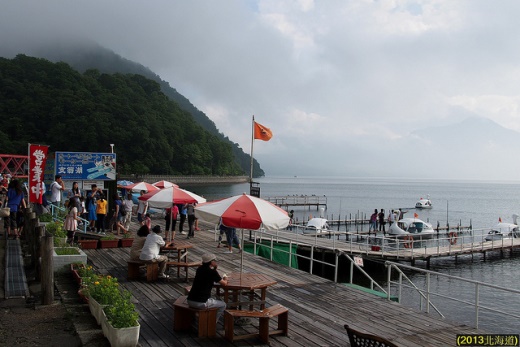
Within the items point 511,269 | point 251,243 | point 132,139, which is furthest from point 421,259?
point 132,139

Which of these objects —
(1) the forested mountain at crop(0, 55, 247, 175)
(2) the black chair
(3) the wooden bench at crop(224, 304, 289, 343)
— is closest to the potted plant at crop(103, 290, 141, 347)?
(3) the wooden bench at crop(224, 304, 289, 343)

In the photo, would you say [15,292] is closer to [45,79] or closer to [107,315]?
[107,315]

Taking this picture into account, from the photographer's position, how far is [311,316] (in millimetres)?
8008

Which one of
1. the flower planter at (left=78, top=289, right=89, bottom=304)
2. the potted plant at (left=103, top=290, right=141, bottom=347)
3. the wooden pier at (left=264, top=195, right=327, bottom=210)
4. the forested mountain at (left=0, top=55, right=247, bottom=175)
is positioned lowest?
the wooden pier at (left=264, top=195, right=327, bottom=210)

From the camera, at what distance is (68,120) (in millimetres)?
93875

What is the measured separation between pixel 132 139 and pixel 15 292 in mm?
105006

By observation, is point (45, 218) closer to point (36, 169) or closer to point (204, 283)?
point (36, 169)

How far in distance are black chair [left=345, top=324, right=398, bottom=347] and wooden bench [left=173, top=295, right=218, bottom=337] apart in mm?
2731

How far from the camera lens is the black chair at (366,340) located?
4.08 metres

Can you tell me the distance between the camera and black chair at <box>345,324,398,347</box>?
13.4 ft

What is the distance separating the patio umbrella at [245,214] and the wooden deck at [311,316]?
174cm

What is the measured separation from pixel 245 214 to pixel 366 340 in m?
3.73

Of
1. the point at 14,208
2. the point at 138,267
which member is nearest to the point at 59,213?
the point at 14,208

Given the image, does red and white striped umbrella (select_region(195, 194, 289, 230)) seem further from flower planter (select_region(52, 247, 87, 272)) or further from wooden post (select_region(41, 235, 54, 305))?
flower planter (select_region(52, 247, 87, 272))
